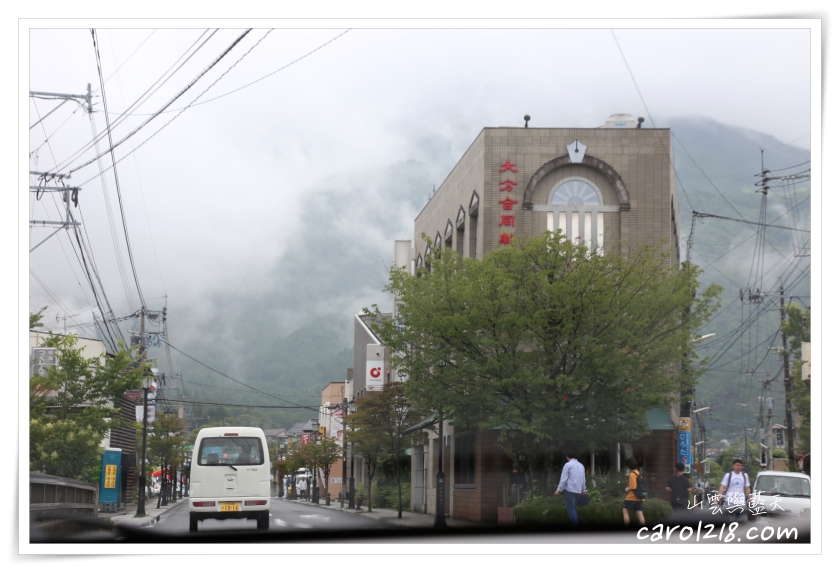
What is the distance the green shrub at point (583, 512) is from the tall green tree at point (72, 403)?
14.5 meters

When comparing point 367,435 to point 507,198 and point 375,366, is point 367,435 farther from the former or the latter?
point 375,366

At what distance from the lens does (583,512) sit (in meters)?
21.9

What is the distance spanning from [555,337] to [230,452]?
31.0ft

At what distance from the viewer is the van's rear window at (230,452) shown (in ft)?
78.5

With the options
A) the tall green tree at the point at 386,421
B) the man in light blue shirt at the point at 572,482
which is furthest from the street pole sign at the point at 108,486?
the man in light blue shirt at the point at 572,482

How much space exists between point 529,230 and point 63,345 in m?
16.9

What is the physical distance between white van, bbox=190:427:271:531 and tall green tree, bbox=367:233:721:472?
508cm

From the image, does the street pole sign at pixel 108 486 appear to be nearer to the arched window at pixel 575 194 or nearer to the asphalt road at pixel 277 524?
the asphalt road at pixel 277 524

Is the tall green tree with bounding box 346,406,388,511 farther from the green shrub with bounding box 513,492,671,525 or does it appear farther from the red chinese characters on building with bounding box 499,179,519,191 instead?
the green shrub with bounding box 513,492,671,525

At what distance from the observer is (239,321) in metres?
153

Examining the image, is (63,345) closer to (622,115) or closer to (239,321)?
(622,115)

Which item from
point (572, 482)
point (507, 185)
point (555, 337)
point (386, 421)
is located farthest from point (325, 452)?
point (572, 482)
